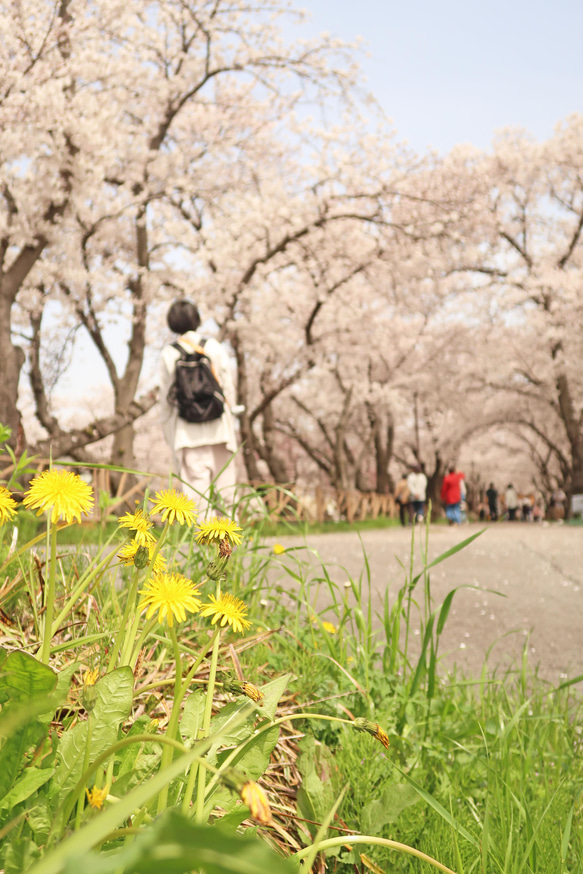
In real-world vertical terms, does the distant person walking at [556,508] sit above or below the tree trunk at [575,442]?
below

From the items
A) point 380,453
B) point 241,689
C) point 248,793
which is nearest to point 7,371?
point 241,689

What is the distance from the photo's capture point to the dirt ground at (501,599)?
127 inches

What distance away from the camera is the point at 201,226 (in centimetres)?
1869

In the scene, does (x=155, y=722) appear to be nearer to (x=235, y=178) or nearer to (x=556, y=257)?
(x=235, y=178)

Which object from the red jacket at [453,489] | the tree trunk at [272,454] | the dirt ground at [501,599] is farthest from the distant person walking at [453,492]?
the dirt ground at [501,599]

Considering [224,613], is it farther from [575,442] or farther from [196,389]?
[575,442]

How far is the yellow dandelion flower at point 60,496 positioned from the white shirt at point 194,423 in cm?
496

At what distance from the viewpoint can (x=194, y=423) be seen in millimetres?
5793

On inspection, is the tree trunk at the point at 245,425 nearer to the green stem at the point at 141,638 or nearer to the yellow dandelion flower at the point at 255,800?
the green stem at the point at 141,638

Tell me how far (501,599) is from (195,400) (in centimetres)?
299

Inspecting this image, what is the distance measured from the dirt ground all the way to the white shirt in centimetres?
118

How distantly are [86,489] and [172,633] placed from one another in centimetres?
21

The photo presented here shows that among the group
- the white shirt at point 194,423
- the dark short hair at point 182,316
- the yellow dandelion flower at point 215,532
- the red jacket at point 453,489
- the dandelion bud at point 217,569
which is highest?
the dark short hair at point 182,316

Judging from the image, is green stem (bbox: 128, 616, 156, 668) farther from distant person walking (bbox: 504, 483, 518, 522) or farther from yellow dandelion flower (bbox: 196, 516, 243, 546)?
distant person walking (bbox: 504, 483, 518, 522)
